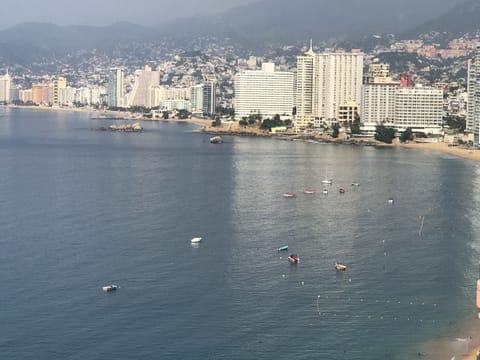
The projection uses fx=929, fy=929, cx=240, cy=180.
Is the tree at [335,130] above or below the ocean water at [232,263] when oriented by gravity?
above

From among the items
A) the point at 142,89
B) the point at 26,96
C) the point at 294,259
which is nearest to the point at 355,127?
the point at 294,259

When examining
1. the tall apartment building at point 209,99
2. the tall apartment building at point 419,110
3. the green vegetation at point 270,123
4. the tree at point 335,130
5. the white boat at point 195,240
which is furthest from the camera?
the tall apartment building at point 209,99

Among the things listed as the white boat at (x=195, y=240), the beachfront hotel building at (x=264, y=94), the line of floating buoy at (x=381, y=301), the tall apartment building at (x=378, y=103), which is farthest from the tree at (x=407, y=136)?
the line of floating buoy at (x=381, y=301)

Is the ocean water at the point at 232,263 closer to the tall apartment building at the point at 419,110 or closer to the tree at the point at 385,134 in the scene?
the tree at the point at 385,134

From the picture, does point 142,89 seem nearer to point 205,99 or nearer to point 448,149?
point 205,99

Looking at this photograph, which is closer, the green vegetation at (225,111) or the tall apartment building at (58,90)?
the green vegetation at (225,111)

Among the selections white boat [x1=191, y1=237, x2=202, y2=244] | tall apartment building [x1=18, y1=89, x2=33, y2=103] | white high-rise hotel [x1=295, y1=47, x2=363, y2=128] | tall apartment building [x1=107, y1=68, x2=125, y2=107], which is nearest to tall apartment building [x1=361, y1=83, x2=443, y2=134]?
white high-rise hotel [x1=295, y1=47, x2=363, y2=128]
